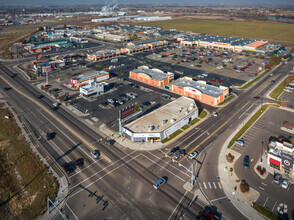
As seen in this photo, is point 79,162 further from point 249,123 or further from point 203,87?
point 203,87

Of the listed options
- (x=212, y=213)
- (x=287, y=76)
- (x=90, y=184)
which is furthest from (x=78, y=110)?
(x=287, y=76)

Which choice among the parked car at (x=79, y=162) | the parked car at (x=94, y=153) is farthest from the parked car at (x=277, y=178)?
the parked car at (x=79, y=162)

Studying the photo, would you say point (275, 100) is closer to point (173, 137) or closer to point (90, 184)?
point (173, 137)

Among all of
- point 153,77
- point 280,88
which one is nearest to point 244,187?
point 153,77

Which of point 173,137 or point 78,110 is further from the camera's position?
point 78,110

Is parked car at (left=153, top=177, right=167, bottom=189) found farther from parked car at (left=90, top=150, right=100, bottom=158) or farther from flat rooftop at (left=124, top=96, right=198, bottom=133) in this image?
parked car at (left=90, top=150, right=100, bottom=158)

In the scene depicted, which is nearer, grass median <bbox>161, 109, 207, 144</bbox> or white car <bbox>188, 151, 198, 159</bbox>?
white car <bbox>188, 151, 198, 159</bbox>

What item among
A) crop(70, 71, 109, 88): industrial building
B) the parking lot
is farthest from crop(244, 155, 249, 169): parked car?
crop(70, 71, 109, 88): industrial building
